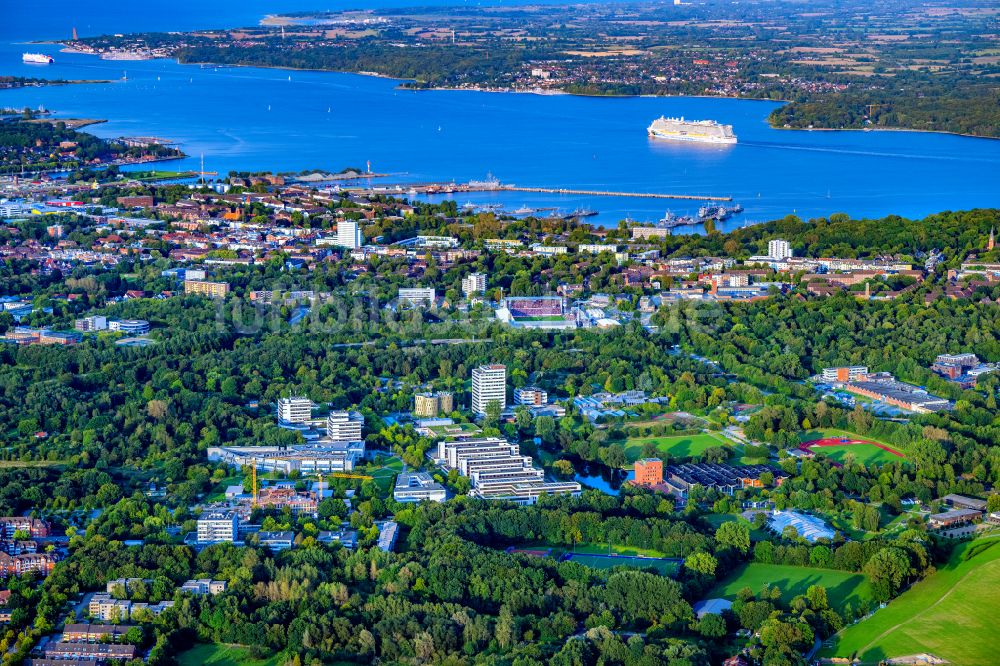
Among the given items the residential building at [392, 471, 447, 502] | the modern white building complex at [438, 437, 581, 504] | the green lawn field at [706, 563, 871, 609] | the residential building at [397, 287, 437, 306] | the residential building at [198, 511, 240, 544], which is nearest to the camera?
the green lawn field at [706, 563, 871, 609]

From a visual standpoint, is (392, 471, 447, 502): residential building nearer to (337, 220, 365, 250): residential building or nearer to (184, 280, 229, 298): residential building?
(184, 280, 229, 298): residential building

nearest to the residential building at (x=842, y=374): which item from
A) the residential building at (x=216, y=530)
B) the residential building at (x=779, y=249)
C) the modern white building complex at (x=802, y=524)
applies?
the modern white building complex at (x=802, y=524)

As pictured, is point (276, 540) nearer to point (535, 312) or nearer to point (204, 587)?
point (204, 587)

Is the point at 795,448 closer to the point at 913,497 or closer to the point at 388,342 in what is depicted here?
the point at 913,497

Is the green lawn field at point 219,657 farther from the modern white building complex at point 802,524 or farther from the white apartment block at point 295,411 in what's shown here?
the white apartment block at point 295,411

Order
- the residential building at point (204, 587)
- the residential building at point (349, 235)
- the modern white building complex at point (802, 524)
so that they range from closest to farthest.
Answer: the residential building at point (204, 587) → the modern white building complex at point (802, 524) → the residential building at point (349, 235)

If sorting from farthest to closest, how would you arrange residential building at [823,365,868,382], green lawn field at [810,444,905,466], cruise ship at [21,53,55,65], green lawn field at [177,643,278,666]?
cruise ship at [21,53,55,65]
residential building at [823,365,868,382]
green lawn field at [810,444,905,466]
green lawn field at [177,643,278,666]

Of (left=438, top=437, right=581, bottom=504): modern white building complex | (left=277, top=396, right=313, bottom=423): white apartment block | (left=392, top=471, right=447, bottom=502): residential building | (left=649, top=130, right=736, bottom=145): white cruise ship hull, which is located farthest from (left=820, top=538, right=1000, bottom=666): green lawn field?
(left=649, top=130, right=736, bottom=145): white cruise ship hull
